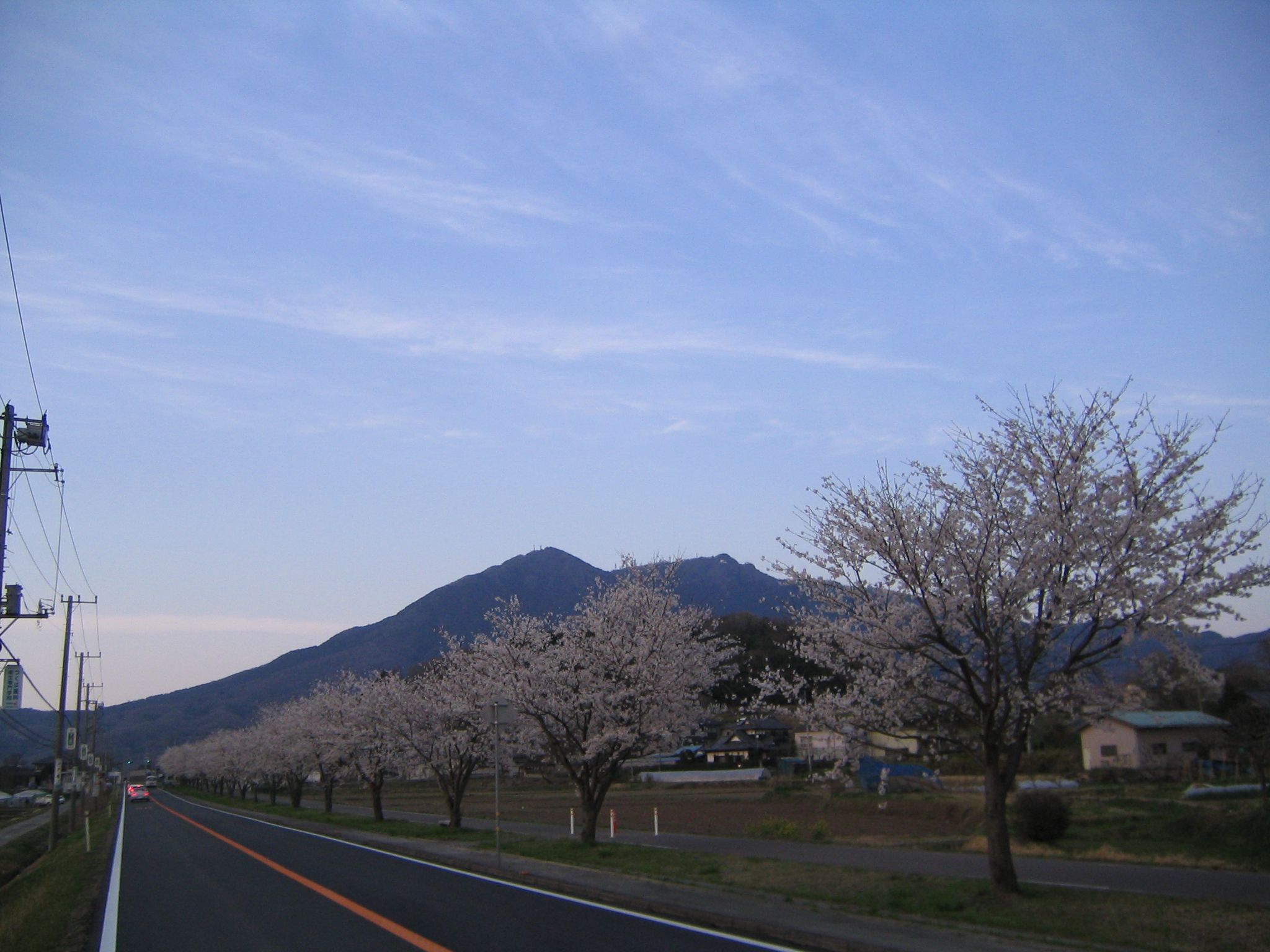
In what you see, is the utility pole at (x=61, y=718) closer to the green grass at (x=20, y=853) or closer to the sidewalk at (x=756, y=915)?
the green grass at (x=20, y=853)

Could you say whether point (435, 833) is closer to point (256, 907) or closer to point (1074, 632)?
point (256, 907)

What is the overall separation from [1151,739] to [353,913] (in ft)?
149

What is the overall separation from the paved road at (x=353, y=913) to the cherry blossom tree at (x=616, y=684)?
4.46 meters

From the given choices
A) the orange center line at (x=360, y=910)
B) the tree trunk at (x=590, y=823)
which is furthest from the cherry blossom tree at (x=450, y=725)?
the orange center line at (x=360, y=910)

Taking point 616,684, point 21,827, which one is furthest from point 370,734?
point 21,827

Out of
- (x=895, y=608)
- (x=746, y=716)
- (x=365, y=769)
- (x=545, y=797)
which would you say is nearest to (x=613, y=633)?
(x=746, y=716)

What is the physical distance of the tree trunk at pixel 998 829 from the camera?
12844 mm

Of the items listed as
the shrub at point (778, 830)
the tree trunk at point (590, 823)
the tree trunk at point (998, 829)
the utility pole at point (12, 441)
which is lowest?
the shrub at point (778, 830)

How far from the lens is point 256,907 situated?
604 inches

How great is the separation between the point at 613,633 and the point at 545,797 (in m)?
46.3

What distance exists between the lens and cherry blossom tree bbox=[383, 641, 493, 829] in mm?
29922

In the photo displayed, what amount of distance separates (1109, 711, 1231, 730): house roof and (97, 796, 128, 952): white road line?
4221 cm

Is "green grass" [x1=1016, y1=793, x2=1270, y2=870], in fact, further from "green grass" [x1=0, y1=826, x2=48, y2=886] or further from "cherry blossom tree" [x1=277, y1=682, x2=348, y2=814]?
Result: "green grass" [x1=0, y1=826, x2=48, y2=886]

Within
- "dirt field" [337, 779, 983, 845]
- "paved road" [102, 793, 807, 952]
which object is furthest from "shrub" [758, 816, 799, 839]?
"paved road" [102, 793, 807, 952]
